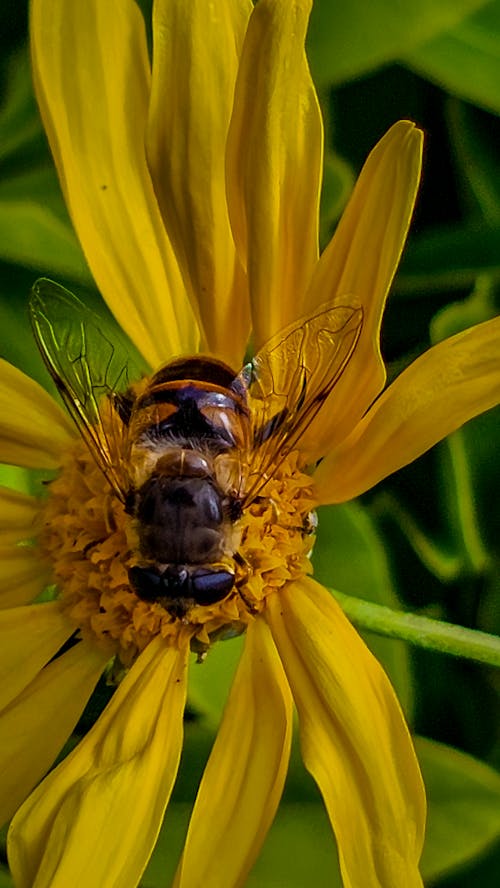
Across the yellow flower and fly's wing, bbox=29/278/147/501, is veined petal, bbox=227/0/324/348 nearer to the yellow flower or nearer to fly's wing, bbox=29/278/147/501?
the yellow flower

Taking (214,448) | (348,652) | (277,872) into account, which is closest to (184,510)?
(214,448)

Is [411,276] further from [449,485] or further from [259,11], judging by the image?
[259,11]

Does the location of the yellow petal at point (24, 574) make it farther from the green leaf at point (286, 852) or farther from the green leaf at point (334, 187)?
the green leaf at point (334, 187)

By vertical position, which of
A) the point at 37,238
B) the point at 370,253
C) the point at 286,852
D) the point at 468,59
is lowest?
the point at 286,852

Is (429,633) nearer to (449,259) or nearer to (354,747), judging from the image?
(354,747)

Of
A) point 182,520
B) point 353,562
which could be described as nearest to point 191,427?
point 182,520

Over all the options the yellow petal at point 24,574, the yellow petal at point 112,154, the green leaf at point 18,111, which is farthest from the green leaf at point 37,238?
the yellow petal at point 24,574

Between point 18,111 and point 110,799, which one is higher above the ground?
point 18,111

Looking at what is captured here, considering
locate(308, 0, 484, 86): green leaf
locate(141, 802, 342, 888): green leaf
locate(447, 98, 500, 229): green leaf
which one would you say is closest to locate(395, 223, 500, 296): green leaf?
locate(447, 98, 500, 229): green leaf
